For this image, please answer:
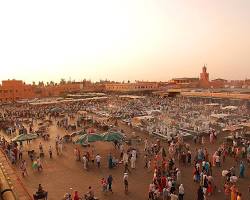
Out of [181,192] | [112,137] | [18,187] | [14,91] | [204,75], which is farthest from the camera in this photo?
[204,75]

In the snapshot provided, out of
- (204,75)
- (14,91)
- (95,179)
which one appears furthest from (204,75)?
(95,179)

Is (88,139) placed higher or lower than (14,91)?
lower

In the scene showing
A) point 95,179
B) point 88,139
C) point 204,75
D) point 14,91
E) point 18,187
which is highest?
point 204,75

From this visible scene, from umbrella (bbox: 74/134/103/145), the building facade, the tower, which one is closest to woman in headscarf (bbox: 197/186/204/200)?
umbrella (bbox: 74/134/103/145)

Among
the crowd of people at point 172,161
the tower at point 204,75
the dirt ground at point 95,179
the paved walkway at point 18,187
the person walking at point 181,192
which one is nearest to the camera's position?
the paved walkway at point 18,187

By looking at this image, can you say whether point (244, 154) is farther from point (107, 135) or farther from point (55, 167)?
point (55, 167)

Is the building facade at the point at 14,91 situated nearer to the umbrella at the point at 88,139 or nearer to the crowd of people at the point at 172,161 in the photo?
the crowd of people at the point at 172,161

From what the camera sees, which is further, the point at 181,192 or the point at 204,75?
the point at 204,75

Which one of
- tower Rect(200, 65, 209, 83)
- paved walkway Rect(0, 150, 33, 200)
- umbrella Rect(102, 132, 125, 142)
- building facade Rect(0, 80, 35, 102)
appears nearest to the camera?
paved walkway Rect(0, 150, 33, 200)

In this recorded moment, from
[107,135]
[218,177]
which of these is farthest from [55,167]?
[218,177]

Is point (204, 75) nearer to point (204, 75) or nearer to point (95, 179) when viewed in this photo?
point (204, 75)

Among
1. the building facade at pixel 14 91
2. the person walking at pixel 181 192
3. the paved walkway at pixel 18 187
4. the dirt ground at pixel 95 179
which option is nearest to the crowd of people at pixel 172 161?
the person walking at pixel 181 192

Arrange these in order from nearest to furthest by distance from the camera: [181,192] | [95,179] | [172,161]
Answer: [181,192] → [95,179] → [172,161]

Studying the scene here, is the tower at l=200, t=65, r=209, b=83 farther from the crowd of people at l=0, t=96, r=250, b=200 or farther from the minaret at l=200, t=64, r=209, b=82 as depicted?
the crowd of people at l=0, t=96, r=250, b=200
